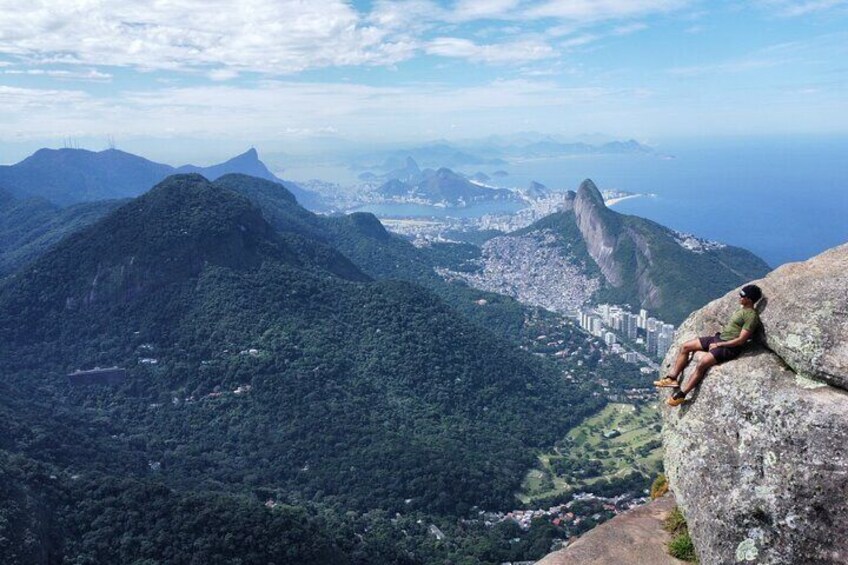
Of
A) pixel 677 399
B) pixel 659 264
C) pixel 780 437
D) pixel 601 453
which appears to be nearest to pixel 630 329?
pixel 659 264

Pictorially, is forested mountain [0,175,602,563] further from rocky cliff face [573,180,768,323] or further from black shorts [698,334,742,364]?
rocky cliff face [573,180,768,323]

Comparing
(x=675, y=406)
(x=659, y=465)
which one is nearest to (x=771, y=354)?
(x=675, y=406)

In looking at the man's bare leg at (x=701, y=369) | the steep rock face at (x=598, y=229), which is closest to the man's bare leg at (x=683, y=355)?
the man's bare leg at (x=701, y=369)

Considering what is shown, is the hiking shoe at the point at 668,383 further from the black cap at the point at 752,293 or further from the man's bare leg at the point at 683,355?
the black cap at the point at 752,293

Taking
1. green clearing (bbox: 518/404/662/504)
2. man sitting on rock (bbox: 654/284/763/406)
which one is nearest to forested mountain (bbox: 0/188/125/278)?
green clearing (bbox: 518/404/662/504)

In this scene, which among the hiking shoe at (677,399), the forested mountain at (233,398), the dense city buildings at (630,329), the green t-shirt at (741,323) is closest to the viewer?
the green t-shirt at (741,323)

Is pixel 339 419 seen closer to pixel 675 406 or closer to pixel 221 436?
pixel 221 436

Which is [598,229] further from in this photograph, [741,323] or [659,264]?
[741,323]
